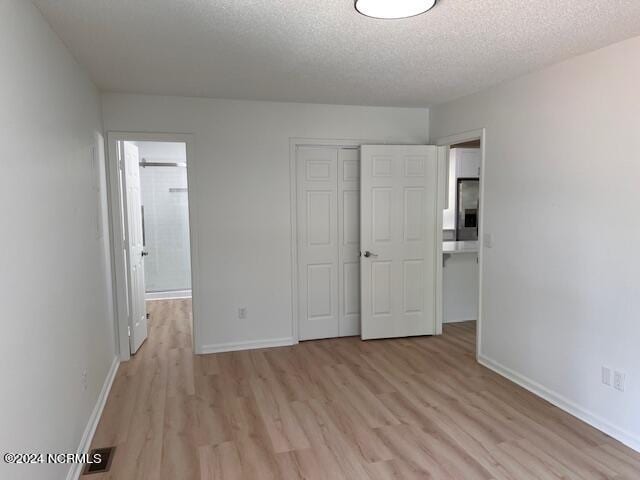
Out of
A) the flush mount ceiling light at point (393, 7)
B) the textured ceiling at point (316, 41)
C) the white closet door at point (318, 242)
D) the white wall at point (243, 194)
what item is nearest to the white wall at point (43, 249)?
the textured ceiling at point (316, 41)

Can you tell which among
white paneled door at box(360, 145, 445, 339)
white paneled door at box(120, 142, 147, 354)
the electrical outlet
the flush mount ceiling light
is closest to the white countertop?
white paneled door at box(360, 145, 445, 339)

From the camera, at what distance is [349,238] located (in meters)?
4.65

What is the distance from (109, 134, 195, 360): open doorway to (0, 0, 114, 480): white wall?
0.88 metres

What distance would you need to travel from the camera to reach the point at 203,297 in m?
4.16

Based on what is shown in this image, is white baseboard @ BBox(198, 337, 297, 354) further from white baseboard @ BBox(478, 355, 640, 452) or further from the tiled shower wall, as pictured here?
the tiled shower wall

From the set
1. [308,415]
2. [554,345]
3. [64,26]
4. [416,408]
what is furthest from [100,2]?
[554,345]

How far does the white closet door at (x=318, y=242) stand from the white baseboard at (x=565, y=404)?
1.59 m

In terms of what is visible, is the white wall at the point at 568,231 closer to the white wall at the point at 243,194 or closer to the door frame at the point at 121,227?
the white wall at the point at 243,194

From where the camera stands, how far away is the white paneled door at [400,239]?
4449 millimetres

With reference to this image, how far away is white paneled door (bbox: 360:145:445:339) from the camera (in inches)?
175

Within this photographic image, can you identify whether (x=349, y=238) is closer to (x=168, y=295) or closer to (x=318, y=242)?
(x=318, y=242)

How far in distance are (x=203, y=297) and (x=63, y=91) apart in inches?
86.7

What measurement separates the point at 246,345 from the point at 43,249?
102 inches

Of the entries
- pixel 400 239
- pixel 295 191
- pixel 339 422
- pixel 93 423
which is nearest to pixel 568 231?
pixel 400 239
